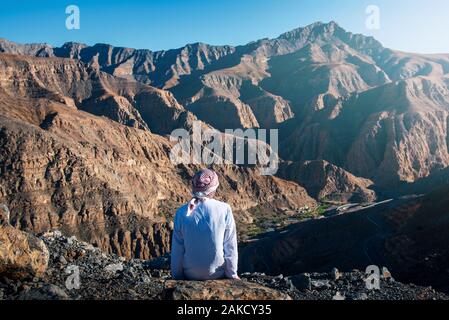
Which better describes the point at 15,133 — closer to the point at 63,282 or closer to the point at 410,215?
the point at 410,215

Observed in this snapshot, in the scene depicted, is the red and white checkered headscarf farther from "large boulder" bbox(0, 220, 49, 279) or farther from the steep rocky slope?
the steep rocky slope

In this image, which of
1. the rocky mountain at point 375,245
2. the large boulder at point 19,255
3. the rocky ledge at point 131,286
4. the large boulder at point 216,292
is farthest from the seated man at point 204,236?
the rocky mountain at point 375,245

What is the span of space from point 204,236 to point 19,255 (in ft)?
14.5

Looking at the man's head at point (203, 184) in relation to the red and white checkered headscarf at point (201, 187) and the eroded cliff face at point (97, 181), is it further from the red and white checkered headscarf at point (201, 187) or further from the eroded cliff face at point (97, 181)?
the eroded cliff face at point (97, 181)

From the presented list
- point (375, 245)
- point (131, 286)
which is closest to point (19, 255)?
point (131, 286)

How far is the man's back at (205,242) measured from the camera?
8.11 metres

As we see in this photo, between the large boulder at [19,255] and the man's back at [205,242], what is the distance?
3741mm

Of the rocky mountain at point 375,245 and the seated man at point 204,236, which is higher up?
the seated man at point 204,236

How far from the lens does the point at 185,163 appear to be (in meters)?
91.4

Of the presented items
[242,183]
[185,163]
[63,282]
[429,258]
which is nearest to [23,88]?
[185,163]

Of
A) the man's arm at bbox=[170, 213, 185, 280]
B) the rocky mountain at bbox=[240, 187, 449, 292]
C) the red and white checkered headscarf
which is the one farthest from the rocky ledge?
the rocky mountain at bbox=[240, 187, 449, 292]

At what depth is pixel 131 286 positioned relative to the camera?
1075 centimetres

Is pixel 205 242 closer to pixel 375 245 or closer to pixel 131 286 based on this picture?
pixel 131 286

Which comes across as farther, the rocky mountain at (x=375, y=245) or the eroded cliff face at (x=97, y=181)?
the eroded cliff face at (x=97, y=181)
